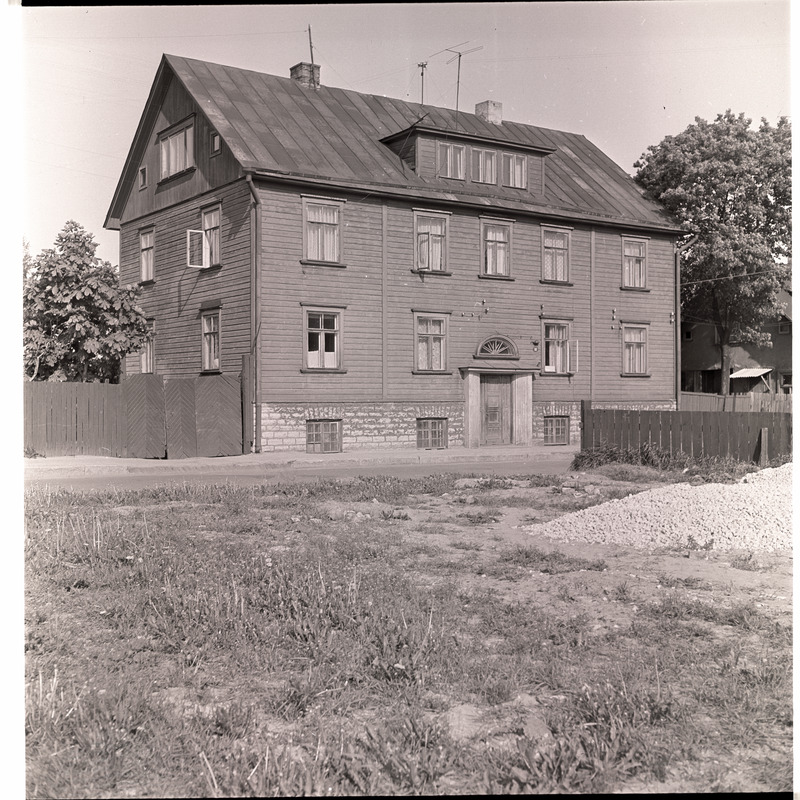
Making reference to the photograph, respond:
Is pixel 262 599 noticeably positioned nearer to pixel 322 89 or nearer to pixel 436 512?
pixel 436 512

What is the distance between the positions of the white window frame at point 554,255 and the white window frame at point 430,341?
15.2 ft

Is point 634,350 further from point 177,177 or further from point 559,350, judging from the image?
point 177,177

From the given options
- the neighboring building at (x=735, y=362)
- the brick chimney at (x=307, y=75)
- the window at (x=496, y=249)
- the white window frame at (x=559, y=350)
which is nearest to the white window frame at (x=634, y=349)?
the white window frame at (x=559, y=350)

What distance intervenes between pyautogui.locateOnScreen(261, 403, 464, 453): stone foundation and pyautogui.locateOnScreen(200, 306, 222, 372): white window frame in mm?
2649

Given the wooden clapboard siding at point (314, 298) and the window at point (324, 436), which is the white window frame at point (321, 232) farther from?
the window at point (324, 436)

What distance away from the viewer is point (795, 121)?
5.76 metres

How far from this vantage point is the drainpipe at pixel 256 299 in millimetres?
23453

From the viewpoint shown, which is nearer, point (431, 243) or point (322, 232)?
point (322, 232)

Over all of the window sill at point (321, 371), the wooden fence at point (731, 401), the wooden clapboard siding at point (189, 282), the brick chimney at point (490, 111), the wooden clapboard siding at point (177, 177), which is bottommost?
the wooden fence at point (731, 401)

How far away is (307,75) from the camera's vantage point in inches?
1102

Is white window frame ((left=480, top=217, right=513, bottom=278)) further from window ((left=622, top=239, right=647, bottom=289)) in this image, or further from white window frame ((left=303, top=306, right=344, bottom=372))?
white window frame ((left=303, top=306, right=344, bottom=372))

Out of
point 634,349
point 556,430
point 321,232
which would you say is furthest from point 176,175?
point 634,349

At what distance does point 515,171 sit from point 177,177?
37.5ft

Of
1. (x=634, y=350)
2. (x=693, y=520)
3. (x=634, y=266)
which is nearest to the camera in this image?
(x=693, y=520)
